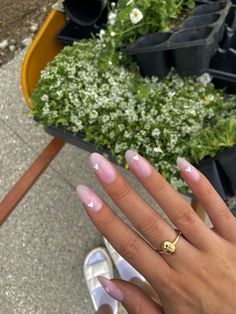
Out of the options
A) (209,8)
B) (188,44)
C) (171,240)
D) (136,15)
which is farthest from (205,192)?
(209,8)

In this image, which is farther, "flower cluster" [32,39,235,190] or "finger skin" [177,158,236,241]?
"flower cluster" [32,39,235,190]

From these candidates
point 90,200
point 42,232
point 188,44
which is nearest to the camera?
point 90,200

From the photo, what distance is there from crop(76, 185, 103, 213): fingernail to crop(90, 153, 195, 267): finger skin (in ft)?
0.12

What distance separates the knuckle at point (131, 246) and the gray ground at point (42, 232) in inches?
41.8

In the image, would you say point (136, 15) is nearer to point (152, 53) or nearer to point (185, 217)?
point (152, 53)

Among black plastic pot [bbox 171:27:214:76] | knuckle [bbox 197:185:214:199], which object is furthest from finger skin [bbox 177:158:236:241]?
black plastic pot [bbox 171:27:214:76]

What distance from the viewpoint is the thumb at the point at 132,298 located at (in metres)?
0.88

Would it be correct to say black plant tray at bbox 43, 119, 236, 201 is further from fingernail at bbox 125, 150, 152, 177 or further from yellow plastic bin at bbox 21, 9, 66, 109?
fingernail at bbox 125, 150, 152, 177

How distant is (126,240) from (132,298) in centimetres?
Answer: 14

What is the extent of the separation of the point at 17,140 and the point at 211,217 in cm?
139

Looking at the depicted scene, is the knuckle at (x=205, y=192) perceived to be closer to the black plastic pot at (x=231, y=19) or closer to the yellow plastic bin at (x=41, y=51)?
the black plastic pot at (x=231, y=19)

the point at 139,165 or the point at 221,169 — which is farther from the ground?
the point at 139,165

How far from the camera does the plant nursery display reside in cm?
126

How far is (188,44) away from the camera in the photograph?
47.5 inches
